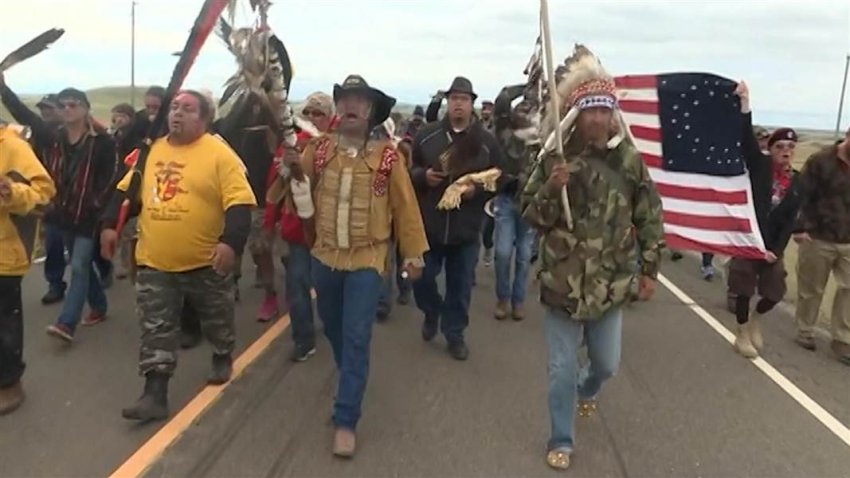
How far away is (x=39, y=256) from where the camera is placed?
9922 mm

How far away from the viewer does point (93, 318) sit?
22.9ft

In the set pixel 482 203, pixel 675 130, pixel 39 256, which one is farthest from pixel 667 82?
pixel 39 256

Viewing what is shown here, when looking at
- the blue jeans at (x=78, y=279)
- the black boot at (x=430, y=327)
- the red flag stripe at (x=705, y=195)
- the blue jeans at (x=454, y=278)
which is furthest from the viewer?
the black boot at (x=430, y=327)

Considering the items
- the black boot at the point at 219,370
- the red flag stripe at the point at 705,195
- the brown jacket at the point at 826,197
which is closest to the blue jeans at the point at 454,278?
the red flag stripe at the point at 705,195

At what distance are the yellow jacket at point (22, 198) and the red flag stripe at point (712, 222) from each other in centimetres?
409

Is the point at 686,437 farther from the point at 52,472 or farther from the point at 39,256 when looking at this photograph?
the point at 39,256

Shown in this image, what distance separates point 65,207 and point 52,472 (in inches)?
117

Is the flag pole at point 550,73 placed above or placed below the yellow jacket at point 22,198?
above

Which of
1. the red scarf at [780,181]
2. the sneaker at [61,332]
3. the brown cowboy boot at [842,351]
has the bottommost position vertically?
the brown cowboy boot at [842,351]

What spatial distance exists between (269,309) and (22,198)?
300 cm

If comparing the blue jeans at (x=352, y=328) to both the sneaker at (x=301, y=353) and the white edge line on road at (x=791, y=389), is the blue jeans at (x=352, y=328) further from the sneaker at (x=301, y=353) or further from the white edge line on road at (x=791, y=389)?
the white edge line on road at (x=791, y=389)

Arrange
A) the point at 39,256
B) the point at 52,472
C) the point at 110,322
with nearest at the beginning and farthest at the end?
the point at 52,472, the point at 110,322, the point at 39,256

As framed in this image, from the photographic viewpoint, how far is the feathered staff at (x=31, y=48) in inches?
208

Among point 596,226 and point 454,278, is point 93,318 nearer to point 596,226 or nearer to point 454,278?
point 454,278
